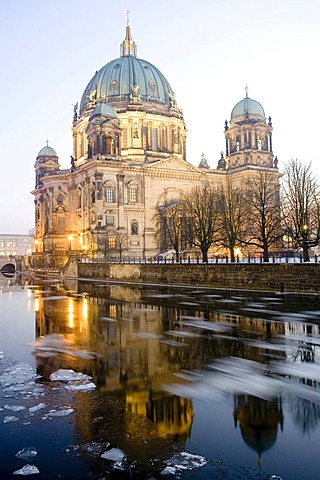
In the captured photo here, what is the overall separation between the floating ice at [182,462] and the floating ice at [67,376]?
16.7 ft

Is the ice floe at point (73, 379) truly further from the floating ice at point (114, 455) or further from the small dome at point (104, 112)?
the small dome at point (104, 112)

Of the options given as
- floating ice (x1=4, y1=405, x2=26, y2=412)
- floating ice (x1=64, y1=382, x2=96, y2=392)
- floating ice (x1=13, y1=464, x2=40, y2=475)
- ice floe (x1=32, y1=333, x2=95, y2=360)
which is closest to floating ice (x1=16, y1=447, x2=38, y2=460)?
floating ice (x1=13, y1=464, x2=40, y2=475)

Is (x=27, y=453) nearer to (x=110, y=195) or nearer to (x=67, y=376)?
(x=67, y=376)

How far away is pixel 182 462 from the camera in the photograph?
22.4 ft

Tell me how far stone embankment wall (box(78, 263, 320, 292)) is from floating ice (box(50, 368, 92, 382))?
22983mm

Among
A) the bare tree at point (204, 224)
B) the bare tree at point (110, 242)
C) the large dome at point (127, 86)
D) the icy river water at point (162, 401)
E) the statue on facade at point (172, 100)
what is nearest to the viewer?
the icy river water at point (162, 401)

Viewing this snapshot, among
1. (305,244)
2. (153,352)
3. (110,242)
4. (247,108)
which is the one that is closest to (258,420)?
(153,352)

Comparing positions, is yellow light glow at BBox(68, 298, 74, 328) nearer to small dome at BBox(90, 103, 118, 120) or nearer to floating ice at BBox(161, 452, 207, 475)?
floating ice at BBox(161, 452, 207, 475)

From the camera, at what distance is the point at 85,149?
307ft

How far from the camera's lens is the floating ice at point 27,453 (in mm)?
7176

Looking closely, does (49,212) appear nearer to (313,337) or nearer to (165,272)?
(165,272)

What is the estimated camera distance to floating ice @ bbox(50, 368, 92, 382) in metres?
11.6

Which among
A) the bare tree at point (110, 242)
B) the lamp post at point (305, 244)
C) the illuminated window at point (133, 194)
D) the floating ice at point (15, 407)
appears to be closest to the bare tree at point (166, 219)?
the illuminated window at point (133, 194)

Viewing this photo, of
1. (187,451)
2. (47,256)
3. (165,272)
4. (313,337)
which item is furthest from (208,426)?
(47,256)
